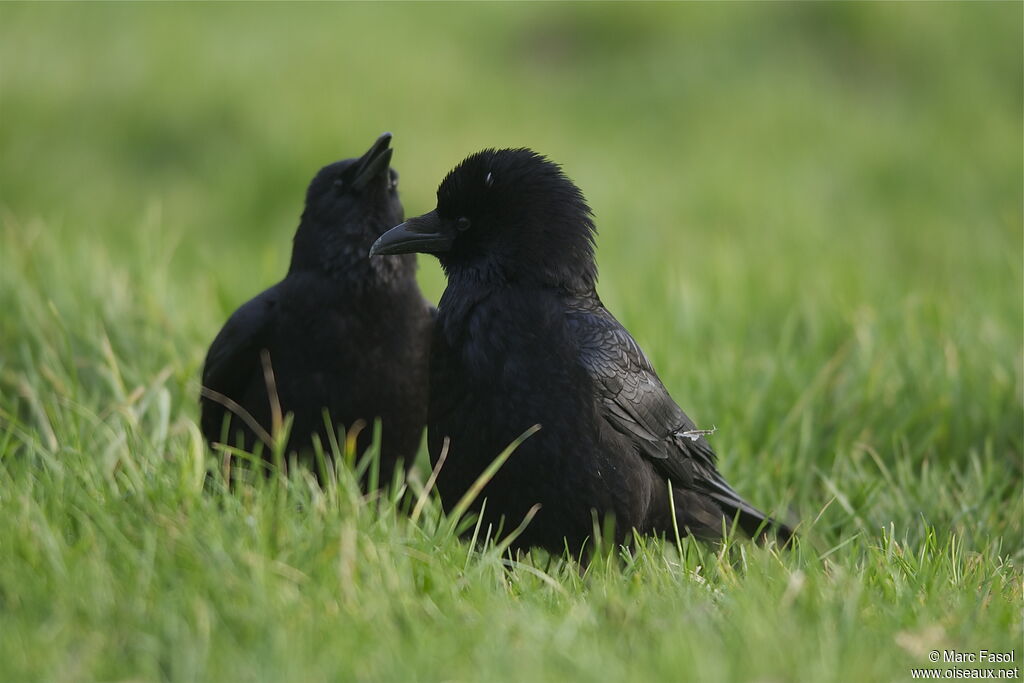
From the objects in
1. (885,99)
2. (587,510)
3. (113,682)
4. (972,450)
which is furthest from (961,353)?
(885,99)

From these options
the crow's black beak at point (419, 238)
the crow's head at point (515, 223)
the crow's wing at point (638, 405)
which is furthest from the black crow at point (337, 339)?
the crow's wing at point (638, 405)

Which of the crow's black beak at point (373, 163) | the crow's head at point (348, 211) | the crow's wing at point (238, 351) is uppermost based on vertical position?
the crow's black beak at point (373, 163)

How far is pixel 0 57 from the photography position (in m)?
9.47

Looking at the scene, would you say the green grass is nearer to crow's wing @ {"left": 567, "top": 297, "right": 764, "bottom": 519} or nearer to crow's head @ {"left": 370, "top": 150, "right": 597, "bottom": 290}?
crow's wing @ {"left": 567, "top": 297, "right": 764, "bottom": 519}

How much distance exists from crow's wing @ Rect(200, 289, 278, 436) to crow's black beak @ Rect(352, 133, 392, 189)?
0.52 meters

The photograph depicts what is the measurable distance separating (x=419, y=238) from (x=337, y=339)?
0.65 m

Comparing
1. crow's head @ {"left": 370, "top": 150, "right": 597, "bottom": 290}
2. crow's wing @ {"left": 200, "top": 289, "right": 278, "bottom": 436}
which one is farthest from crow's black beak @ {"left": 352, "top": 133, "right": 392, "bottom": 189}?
crow's head @ {"left": 370, "top": 150, "right": 597, "bottom": 290}

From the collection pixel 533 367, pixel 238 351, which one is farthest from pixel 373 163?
pixel 533 367

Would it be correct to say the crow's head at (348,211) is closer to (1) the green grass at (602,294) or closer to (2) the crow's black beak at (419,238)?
(2) the crow's black beak at (419,238)

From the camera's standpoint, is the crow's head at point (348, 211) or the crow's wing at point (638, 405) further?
the crow's head at point (348, 211)

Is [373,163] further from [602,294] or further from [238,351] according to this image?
[602,294]

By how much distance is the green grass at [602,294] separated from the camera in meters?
2.52

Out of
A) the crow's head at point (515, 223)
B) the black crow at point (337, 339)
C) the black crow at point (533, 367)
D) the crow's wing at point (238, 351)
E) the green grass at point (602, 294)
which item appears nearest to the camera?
the green grass at point (602, 294)

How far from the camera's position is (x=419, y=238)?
3.62 meters
